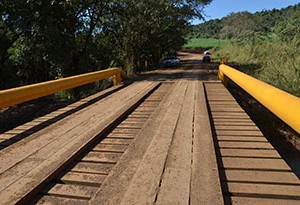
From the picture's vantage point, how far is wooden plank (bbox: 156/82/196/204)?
2.65 meters

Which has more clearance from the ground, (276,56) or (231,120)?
(276,56)

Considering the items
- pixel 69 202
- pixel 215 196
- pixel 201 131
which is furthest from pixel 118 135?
pixel 215 196

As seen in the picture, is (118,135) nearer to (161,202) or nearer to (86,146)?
(86,146)

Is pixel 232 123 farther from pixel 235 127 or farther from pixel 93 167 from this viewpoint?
pixel 93 167

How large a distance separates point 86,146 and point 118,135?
2.35 feet

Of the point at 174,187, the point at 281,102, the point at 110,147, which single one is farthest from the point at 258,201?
the point at 110,147

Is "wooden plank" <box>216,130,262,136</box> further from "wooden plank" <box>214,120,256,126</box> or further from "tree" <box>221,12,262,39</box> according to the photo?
"tree" <box>221,12,262,39</box>

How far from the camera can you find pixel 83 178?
3203mm

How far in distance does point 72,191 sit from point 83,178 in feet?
0.88

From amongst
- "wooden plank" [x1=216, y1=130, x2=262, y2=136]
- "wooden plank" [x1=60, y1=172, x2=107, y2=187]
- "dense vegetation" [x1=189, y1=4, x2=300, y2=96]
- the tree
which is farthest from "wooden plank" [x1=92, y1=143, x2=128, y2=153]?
the tree

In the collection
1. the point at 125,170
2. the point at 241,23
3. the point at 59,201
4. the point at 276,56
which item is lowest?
the point at 59,201

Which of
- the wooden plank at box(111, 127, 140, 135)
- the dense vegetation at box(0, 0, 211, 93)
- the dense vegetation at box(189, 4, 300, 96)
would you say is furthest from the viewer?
the dense vegetation at box(0, 0, 211, 93)

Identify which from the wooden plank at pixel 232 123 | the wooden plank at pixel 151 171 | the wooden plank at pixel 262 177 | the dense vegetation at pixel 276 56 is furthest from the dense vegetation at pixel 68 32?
the wooden plank at pixel 262 177

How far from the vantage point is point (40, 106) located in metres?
16.1
